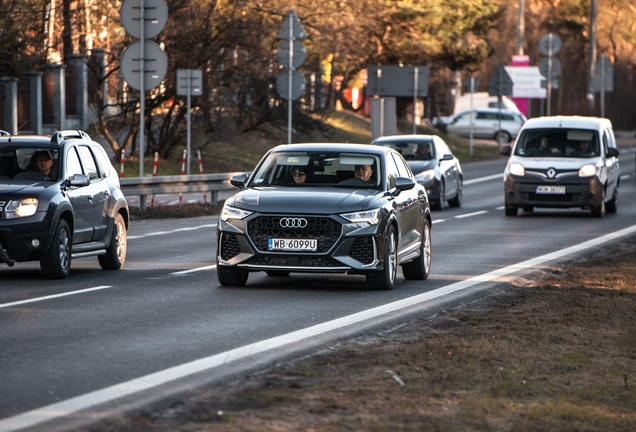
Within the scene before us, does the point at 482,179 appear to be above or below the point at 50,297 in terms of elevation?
below

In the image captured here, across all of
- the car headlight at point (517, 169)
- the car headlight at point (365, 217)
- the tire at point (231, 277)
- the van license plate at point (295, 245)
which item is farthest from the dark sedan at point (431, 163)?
the van license plate at point (295, 245)

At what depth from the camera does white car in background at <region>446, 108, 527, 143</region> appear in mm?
67125

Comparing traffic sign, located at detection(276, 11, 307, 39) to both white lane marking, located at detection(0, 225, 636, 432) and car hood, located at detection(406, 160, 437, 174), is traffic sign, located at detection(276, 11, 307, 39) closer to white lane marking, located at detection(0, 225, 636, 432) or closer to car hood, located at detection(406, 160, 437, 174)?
car hood, located at detection(406, 160, 437, 174)

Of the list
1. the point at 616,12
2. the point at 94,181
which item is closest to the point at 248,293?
the point at 94,181

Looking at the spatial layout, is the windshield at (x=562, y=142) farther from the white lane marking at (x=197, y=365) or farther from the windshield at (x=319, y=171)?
the windshield at (x=319, y=171)

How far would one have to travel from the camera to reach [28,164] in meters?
15.3

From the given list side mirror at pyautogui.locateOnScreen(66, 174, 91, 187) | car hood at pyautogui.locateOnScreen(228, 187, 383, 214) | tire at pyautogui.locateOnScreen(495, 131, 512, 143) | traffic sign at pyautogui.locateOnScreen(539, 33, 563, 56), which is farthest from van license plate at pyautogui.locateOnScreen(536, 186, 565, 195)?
tire at pyautogui.locateOnScreen(495, 131, 512, 143)

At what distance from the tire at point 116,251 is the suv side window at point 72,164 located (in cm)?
90

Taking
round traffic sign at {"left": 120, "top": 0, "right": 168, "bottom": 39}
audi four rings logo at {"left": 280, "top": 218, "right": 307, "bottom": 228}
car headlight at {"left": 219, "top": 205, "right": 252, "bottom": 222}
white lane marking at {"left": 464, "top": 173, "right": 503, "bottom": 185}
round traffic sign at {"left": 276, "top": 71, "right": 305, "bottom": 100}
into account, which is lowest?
white lane marking at {"left": 464, "top": 173, "right": 503, "bottom": 185}

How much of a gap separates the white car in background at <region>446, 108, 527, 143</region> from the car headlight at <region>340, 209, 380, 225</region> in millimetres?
53125

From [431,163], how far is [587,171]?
3348mm

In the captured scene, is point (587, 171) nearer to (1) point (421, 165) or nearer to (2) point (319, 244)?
(1) point (421, 165)

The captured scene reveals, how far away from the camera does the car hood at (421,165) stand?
2822cm

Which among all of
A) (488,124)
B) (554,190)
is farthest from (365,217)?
(488,124)
